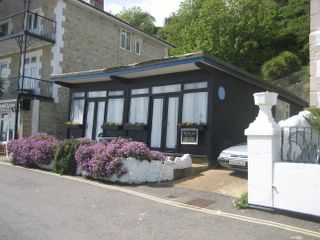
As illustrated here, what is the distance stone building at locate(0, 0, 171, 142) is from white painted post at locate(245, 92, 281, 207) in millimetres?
13494

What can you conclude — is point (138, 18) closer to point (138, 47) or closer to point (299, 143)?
point (138, 47)

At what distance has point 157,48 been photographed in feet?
89.0

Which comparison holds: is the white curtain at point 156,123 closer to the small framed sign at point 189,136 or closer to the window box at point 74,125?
the small framed sign at point 189,136

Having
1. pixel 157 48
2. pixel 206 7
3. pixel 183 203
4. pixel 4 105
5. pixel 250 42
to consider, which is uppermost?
pixel 206 7

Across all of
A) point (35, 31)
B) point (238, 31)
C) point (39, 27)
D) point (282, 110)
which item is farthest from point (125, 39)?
point (238, 31)

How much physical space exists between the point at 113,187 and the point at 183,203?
239 cm

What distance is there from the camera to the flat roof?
41.3ft

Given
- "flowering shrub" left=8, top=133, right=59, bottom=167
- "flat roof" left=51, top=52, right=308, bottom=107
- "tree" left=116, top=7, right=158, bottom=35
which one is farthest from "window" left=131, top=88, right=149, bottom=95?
"tree" left=116, top=7, right=158, bottom=35

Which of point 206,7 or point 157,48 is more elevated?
point 206,7

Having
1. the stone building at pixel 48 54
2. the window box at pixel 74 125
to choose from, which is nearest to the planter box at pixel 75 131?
the window box at pixel 74 125

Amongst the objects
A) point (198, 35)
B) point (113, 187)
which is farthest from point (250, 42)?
point (113, 187)

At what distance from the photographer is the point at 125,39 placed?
81.4ft

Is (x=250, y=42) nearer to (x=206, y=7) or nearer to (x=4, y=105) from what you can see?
(x=206, y=7)

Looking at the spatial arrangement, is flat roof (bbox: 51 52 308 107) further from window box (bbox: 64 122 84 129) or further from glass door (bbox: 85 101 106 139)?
window box (bbox: 64 122 84 129)
